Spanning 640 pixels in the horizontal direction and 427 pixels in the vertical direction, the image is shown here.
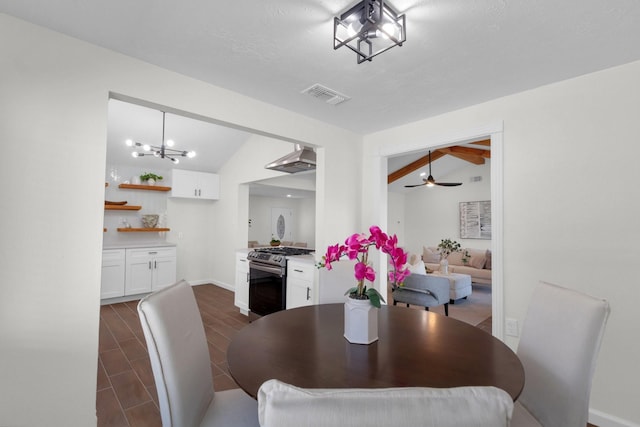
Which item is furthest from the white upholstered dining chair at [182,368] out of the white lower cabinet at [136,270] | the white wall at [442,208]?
the white wall at [442,208]

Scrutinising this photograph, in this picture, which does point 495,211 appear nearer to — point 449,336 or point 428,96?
point 428,96

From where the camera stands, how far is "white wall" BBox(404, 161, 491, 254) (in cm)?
749

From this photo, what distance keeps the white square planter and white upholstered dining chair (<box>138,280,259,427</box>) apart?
20.8 inches

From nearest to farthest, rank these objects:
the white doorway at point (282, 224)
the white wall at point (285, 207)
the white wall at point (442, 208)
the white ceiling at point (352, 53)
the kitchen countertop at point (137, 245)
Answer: the white ceiling at point (352, 53) → the kitchen countertop at point (137, 245) → the white wall at point (442, 208) → the white wall at point (285, 207) → the white doorway at point (282, 224)

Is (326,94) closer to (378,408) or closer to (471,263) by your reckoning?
(378,408)

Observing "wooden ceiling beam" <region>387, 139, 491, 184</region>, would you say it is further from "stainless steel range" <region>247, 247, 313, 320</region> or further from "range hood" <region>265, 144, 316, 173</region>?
"stainless steel range" <region>247, 247, 313, 320</region>

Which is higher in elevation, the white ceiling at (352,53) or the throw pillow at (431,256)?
the white ceiling at (352,53)

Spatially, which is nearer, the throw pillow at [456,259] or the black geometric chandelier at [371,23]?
the black geometric chandelier at [371,23]

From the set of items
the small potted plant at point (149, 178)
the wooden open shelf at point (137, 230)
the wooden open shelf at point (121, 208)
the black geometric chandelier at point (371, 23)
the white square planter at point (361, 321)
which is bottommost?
the white square planter at point (361, 321)

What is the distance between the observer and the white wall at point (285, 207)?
29.8 feet

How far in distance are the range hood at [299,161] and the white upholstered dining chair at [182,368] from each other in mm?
2471

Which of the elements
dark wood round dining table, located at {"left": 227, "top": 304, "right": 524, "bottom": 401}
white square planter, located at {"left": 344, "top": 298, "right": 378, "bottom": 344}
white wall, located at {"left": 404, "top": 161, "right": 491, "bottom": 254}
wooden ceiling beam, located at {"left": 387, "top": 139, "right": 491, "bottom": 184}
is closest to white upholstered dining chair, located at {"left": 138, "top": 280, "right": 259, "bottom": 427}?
dark wood round dining table, located at {"left": 227, "top": 304, "right": 524, "bottom": 401}

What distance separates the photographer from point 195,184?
567 centimetres

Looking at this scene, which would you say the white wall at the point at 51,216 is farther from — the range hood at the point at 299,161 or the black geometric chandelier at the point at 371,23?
the range hood at the point at 299,161
